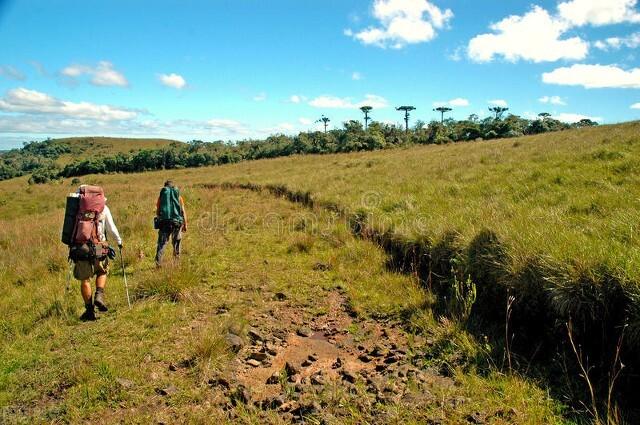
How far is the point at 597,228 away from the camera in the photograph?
18.0ft

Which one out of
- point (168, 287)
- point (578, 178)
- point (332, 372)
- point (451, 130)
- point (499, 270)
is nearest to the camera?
point (332, 372)

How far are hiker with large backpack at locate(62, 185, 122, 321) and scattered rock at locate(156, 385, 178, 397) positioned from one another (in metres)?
2.75

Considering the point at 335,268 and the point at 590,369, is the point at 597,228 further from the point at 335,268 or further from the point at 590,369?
the point at 335,268

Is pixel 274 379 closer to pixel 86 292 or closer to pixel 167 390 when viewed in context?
pixel 167 390

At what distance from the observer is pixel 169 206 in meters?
9.38

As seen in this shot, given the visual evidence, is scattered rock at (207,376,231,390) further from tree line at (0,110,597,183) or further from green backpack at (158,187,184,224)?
tree line at (0,110,597,183)

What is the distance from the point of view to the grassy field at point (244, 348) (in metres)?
3.99

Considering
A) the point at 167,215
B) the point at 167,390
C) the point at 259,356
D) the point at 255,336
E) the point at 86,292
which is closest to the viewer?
the point at 167,390

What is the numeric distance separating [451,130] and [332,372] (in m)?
68.5

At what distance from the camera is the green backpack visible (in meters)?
9.35

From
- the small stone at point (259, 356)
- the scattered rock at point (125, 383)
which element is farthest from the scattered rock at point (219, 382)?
the scattered rock at point (125, 383)

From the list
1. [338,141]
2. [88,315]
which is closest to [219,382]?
[88,315]

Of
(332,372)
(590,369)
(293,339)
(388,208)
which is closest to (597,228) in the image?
(590,369)

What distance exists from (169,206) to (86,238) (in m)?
2.98
